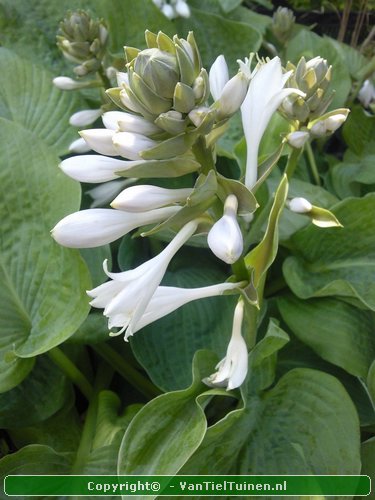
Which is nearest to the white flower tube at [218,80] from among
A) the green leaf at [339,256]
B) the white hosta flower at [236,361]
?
the white hosta flower at [236,361]

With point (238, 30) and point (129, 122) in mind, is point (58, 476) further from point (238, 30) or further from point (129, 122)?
point (238, 30)

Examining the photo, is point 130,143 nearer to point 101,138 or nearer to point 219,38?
point 101,138

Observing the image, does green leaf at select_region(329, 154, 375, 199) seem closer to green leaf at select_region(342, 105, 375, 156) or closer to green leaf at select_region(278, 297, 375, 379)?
green leaf at select_region(342, 105, 375, 156)

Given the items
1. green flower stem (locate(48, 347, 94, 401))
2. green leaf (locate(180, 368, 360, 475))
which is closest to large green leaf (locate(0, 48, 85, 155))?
green flower stem (locate(48, 347, 94, 401))

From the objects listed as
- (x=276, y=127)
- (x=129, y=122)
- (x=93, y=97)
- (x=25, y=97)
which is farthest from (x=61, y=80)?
(x=129, y=122)

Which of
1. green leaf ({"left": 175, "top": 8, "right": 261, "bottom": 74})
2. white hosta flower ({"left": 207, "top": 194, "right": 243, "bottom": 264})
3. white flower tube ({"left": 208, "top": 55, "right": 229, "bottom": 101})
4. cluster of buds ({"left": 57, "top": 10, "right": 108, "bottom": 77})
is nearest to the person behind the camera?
white hosta flower ({"left": 207, "top": 194, "right": 243, "bottom": 264})
